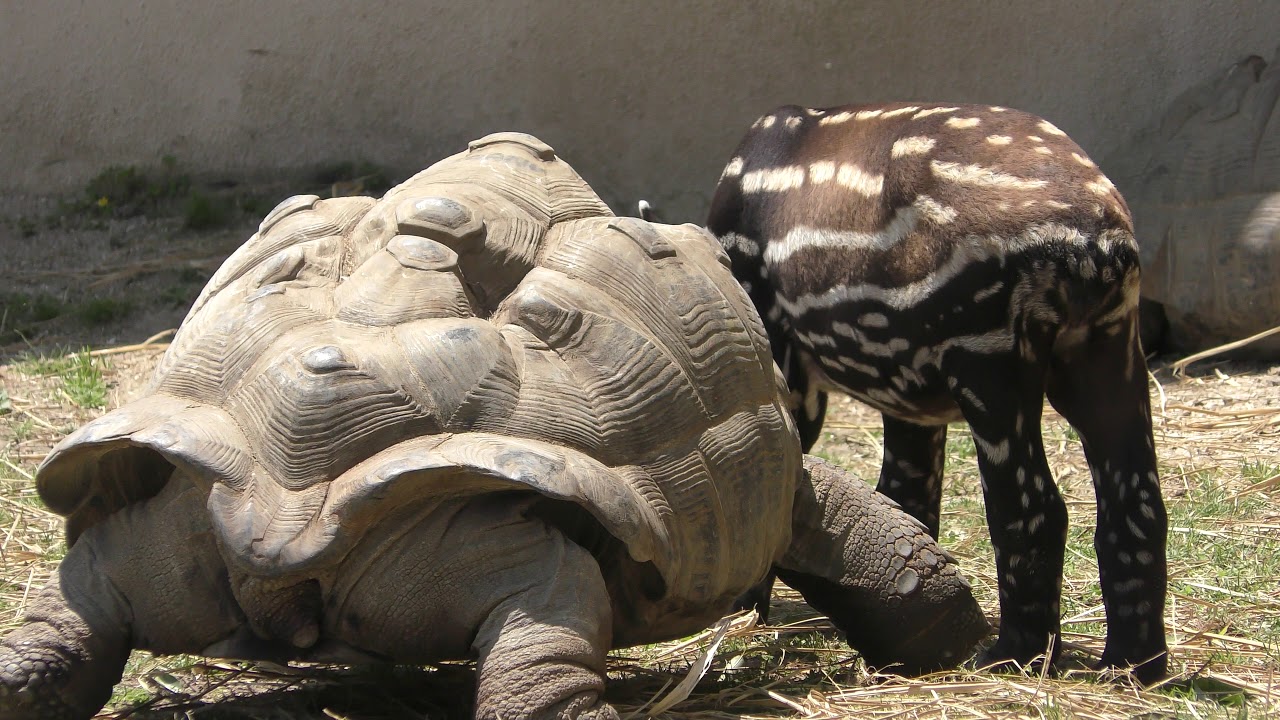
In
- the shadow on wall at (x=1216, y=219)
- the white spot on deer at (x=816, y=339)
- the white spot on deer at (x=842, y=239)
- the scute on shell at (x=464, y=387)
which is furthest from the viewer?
the shadow on wall at (x=1216, y=219)

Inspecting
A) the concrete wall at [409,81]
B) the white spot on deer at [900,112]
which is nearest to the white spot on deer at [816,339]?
the white spot on deer at [900,112]

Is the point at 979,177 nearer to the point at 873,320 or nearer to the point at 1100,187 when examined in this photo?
the point at 1100,187

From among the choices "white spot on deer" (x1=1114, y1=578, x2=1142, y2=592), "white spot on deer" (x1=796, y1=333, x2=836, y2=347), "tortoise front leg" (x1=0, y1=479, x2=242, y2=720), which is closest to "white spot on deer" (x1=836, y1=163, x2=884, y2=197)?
"white spot on deer" (x1=796, y1=333, x2=836, y2=347)

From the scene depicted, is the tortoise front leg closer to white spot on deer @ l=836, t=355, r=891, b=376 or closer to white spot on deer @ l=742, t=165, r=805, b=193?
white spot on deer @ l=836, t=355, r=891, b=376

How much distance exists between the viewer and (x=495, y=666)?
2.78m

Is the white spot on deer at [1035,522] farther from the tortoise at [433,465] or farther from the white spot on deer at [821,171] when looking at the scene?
the white spot on deer at [821,171]

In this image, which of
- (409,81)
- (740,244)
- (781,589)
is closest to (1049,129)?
(740,244)

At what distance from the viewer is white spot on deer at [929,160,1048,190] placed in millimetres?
3619

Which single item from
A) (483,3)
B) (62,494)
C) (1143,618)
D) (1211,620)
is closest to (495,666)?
(62,494)

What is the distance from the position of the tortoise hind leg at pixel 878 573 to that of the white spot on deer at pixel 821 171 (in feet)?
3.27

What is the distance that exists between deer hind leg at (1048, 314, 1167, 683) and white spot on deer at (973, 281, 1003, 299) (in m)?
0.31

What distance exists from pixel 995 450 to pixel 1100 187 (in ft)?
2.41

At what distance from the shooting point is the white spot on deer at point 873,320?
3.98 meters

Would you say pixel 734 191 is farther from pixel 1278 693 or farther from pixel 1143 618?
pixel 1278 693
